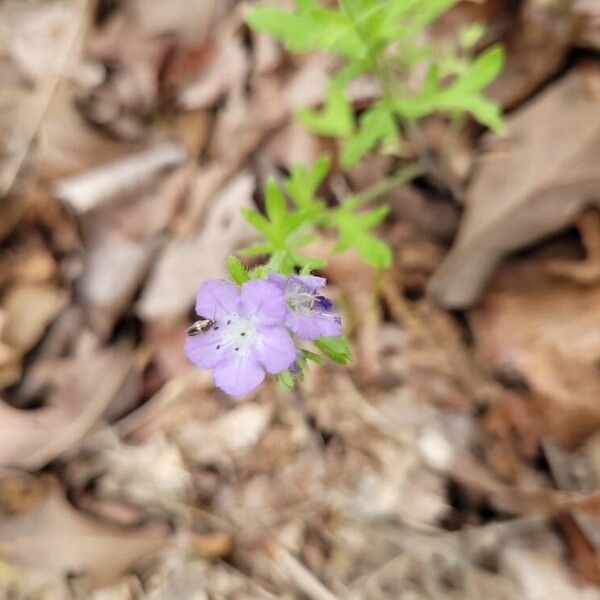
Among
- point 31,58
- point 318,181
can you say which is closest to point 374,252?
point 318,181

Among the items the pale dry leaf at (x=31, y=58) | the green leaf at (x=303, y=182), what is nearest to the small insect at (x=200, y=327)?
the green leaf at (x=303, y=182)

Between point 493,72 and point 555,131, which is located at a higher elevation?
point 493,72

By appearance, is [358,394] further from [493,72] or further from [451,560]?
[493,72]

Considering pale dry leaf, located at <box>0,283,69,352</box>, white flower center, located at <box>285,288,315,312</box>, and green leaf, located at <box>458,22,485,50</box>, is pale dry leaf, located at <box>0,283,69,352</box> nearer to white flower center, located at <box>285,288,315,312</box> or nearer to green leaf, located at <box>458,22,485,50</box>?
white flower center, located at <box>285,288,315,312</box>

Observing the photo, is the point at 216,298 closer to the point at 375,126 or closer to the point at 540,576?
the point at 375,126

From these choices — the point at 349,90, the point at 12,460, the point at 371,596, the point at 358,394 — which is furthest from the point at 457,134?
the point at 12,460

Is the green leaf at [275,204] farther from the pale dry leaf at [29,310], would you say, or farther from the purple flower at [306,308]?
the pale dry leaf at [29,310]
